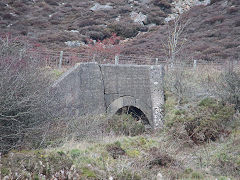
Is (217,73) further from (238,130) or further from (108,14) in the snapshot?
(108,14)

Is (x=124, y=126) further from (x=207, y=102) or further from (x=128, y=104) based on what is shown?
(x=207, y=102)

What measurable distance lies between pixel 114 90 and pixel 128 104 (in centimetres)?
74

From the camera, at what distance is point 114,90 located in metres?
11.2

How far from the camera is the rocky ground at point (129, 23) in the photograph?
2247 cm

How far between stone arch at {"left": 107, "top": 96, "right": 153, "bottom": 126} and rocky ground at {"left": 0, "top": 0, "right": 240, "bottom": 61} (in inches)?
374

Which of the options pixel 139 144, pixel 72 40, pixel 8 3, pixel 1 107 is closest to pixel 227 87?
pixel 139 144

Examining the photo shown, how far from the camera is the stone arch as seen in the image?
11.0m

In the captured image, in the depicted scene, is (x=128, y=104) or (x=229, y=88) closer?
(x=229, y=88)

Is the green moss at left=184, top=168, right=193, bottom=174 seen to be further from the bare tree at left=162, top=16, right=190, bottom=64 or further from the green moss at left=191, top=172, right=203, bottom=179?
the bare tree at left=162, top=16, right=190, bottom=64

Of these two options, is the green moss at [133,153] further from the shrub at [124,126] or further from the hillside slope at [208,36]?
the hillside slope at [208,36]

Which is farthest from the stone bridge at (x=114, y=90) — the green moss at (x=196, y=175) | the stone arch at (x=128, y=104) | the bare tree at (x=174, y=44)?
the green moss at (x=196, y=175)

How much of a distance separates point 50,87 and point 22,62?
3.73 ft

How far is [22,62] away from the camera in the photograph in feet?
25.5

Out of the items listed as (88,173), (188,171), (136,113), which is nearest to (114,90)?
(136,113)
